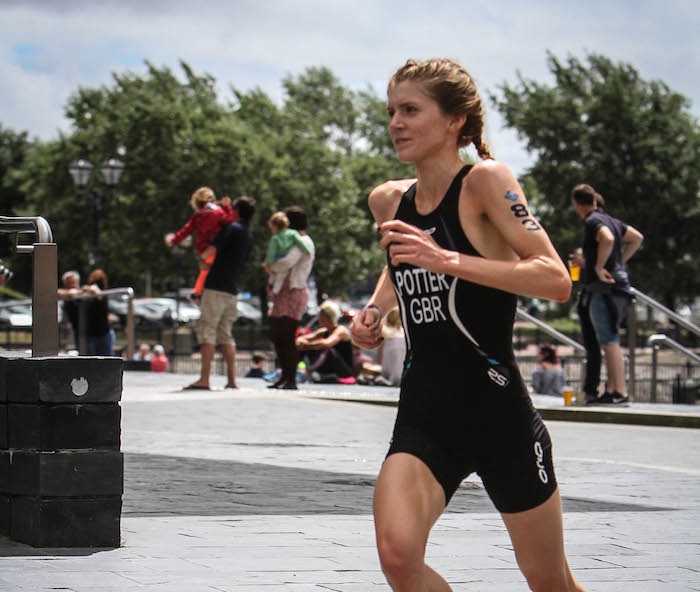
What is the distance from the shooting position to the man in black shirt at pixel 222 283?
14.2 meters

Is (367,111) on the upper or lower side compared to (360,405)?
upper

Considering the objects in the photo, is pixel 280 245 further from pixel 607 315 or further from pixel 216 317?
pixel 607 315

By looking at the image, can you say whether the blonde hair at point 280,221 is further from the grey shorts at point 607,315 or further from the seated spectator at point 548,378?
the seated spectator at point 548,378

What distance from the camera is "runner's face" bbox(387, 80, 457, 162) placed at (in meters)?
3.85

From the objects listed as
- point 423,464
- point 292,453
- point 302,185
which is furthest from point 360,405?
point 302,185

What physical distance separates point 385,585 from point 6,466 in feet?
6.06

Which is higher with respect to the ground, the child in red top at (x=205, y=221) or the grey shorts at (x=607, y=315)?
the child in red top at (x=205, y=221)

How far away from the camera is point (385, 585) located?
506cm

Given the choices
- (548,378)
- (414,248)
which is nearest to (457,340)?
(414,248)

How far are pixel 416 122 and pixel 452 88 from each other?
14cm

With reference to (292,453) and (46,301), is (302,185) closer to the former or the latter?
(292,453)

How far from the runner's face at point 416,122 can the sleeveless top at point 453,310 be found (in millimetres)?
143

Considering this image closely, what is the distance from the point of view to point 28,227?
6164 mm

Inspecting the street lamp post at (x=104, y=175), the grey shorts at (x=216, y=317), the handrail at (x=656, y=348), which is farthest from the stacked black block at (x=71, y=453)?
the street lamp post at (x=104, y=175)
